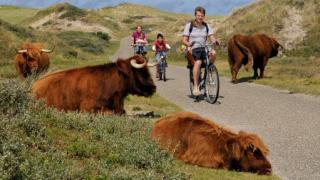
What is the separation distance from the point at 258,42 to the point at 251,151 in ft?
52.2

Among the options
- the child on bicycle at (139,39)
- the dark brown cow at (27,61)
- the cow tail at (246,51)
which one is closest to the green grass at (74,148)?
the dark brown cow at (27,61)

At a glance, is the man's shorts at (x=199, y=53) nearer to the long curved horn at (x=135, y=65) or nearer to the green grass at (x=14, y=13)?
the long curved horn at (x=135, y=65)

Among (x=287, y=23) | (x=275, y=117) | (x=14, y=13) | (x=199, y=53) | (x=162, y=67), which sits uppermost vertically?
(x=14, y=13)

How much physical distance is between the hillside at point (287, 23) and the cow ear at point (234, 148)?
2814 cm

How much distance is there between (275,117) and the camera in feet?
43.1

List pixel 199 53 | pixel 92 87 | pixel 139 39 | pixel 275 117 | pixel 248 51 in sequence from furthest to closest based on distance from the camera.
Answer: pixel 139 39 < pixel 248 51 < pixel 199 53 < pixel 275 117 < pixel 92 87

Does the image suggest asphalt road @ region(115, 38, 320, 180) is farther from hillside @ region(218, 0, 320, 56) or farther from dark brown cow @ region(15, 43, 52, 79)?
hillside @ region(218, 0, 320, 56)

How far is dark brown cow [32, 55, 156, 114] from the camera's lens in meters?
11.2

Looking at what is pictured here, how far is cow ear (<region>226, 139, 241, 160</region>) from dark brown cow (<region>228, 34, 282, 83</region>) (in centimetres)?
1414

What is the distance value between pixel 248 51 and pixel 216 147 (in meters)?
14.5

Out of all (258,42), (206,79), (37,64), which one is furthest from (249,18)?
(206,79)

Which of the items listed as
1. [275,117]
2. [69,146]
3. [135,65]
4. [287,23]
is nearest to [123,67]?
[135,65]

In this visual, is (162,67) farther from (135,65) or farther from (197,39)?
(135,65)

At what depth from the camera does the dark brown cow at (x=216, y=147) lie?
7.84m
